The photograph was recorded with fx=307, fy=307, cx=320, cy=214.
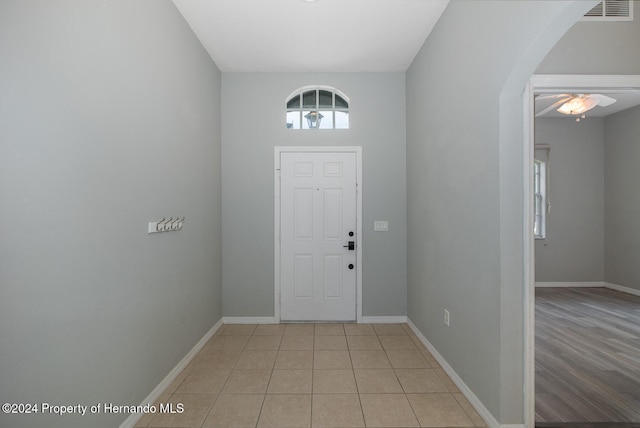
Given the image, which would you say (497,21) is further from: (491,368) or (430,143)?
(491,368)


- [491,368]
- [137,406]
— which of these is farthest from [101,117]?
[491,368]

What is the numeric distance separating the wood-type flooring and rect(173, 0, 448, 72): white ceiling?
311cm

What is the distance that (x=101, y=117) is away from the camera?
1.65 m

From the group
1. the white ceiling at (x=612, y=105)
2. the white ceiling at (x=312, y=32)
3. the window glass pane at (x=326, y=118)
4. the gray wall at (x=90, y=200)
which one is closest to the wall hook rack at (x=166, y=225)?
the gray wall at (x=90, y=200)

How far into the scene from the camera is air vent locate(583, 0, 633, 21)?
1994mm

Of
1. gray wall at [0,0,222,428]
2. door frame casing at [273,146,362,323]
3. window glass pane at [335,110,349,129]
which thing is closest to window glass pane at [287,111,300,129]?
door frame casing at [273,146,362,323]

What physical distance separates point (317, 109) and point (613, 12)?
2646mm

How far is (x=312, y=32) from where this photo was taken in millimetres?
2930

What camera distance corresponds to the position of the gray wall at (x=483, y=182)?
174 cm

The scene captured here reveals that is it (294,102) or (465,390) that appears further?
(294,102)

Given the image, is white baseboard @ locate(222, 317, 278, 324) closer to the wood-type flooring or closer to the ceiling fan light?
the wood-type flooring

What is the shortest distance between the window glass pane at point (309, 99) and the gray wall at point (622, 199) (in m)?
5.23

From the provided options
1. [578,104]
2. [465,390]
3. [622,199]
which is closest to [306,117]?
[465,390]

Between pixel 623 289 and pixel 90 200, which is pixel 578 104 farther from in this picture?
pixel 90 200
